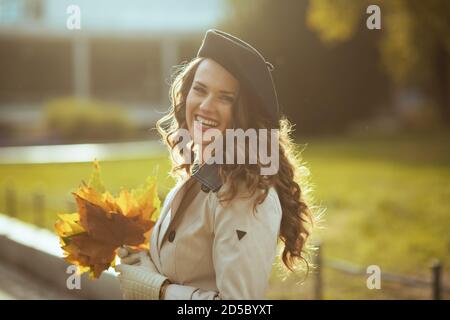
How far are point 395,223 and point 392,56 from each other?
7433 mm

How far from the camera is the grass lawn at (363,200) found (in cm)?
793

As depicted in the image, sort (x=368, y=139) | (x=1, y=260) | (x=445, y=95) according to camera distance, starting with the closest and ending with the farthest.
Answer: (x=1, y=260)
(x=368, y=139)
(x=445, y=95)

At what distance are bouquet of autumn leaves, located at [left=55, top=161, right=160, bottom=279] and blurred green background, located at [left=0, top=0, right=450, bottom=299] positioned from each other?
3533 mm

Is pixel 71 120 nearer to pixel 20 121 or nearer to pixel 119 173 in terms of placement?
pixel 20 121

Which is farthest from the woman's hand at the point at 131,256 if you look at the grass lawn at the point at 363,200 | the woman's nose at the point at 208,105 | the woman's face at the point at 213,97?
the woman's nose at the point at 208,105

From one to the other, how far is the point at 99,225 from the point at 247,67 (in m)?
0.86

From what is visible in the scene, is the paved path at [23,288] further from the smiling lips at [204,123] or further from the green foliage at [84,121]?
the green foliage at [84,121]

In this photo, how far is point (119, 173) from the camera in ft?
56.8

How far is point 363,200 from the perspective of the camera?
1324 centimetres

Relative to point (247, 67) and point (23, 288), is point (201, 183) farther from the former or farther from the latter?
point (23, 288)

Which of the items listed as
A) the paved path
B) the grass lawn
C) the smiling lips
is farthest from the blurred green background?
the smiling lips

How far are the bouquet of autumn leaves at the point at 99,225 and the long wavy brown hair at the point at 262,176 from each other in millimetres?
280

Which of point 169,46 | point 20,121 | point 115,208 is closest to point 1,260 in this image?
point 115,208

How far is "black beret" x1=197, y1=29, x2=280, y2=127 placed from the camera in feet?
9.12
